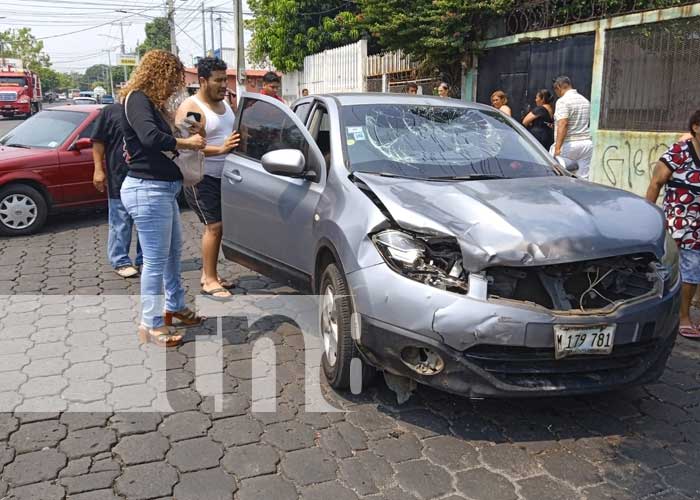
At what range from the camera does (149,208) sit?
4.11 metres

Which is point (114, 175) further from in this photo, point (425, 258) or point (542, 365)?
point (542, 365)

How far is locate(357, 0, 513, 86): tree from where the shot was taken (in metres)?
11.5

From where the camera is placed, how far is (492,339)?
2.95m

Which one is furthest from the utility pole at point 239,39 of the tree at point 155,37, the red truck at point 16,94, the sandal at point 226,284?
the tree at point 155,37

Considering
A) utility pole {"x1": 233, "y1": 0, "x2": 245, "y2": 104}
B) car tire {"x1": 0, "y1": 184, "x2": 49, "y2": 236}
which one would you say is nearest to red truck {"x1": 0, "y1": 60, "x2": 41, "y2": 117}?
utility pole {"x1": 233, "y1": 0, "x2": 245, "y2": 104}

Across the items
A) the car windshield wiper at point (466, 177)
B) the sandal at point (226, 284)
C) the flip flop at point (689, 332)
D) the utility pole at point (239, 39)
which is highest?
the utility pole at point (239, 39)

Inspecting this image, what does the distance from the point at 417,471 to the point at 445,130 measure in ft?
7.75

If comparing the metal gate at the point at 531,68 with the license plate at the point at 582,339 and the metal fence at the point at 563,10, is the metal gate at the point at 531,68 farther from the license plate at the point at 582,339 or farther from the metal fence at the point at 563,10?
the license plate at the point at 582,339

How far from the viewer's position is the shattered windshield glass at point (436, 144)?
4.02 m

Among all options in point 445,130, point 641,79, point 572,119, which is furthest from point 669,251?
point 641,79

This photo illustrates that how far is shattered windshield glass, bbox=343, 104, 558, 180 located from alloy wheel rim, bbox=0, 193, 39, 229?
5170mm

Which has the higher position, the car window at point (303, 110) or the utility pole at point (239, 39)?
the utility pole at point (239, 39)

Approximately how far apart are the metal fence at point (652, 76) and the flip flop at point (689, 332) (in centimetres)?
412

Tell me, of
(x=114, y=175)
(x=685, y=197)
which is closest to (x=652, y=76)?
(x=685, y=197)
